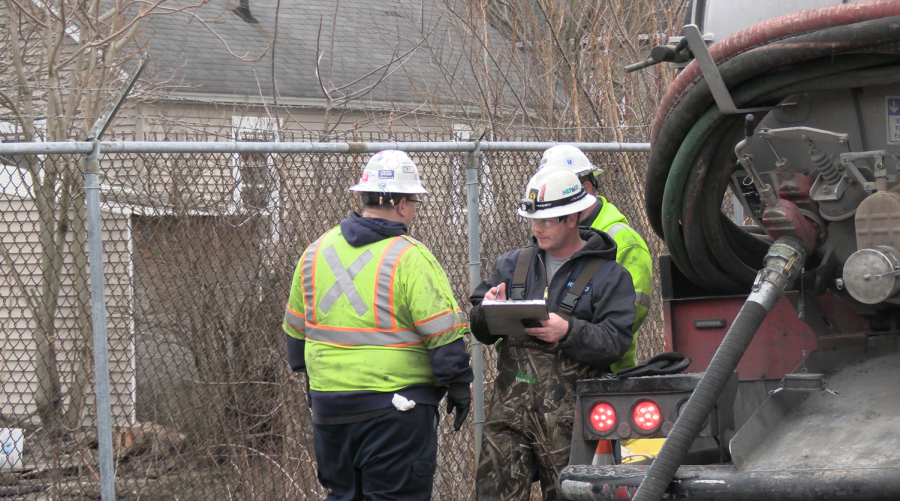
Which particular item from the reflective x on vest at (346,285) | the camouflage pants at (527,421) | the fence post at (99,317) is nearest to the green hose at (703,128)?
the camouflage pants at (527,421)

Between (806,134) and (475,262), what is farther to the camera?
(475,262)

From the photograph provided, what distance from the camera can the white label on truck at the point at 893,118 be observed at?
2857 millimetres

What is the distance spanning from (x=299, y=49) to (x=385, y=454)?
13803 millimetres

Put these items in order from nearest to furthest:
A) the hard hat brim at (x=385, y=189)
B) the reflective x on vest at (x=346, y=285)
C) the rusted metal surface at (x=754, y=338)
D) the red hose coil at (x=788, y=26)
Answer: the red hose coil at (x=788, y=26) → the rusted metal surface at (x=754, y=338) → the reflective x on vest at (x=346, y=285) → the hard hat brim at (x=385, y=189)

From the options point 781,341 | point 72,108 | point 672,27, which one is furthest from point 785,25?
point 72,108

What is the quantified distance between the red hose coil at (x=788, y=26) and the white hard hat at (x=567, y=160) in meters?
1.33

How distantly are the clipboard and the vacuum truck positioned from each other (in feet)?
1.18

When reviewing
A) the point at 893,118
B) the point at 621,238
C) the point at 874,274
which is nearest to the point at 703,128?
the point at 893,118

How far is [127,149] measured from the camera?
13.8 feet

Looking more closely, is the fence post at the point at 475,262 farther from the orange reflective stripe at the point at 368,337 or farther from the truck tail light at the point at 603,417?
the truck tail light at the point at 603,417

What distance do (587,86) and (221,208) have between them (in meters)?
4.13

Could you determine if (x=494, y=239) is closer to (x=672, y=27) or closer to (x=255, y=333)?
(x=255, y=333)

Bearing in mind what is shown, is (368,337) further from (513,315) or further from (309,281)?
(513,315)

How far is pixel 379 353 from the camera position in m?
3.92
